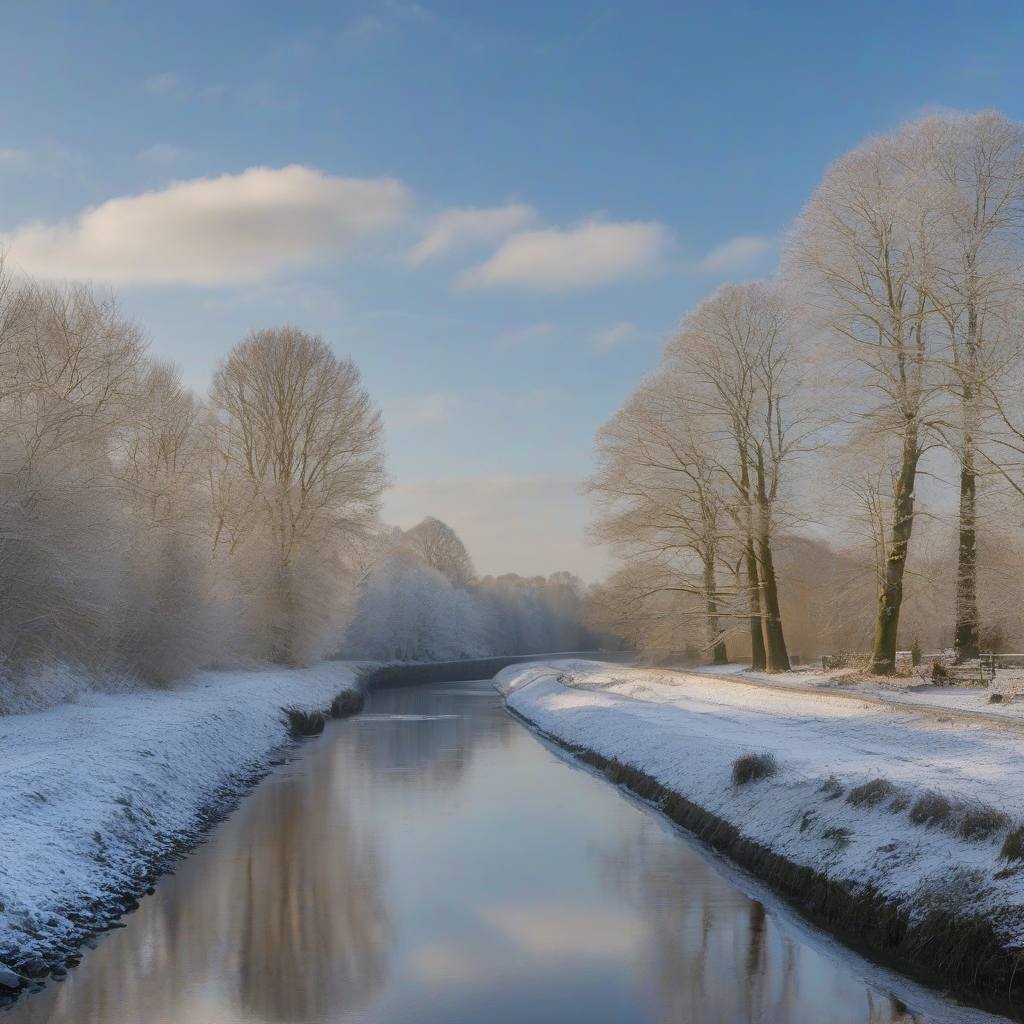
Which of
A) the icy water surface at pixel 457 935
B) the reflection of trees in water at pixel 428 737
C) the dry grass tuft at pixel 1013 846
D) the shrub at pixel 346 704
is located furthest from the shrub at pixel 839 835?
the shrub at pixel 346 704

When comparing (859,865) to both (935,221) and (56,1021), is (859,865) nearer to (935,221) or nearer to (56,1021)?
(56,1021)

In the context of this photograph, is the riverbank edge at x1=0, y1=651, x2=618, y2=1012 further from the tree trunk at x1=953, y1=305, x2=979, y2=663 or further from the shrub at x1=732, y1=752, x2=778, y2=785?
the tree trunk at x1=953, y1=305, x2=979, y2=663

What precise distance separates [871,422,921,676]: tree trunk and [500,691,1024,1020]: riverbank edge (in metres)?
13.4

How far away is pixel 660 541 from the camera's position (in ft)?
123

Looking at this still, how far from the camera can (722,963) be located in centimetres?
935

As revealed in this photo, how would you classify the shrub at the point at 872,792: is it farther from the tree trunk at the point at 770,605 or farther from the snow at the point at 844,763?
the tree trunk at the point at 770,605

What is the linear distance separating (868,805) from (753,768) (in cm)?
335

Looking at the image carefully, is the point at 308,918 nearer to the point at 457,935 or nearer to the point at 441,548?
the point at 457,935

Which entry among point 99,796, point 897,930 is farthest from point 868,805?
point 99,796

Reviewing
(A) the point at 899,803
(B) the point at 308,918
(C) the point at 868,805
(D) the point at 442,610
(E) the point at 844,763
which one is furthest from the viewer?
(D) the point at 442,610

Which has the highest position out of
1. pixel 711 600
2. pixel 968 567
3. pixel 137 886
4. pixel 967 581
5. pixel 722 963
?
pixel 968 567

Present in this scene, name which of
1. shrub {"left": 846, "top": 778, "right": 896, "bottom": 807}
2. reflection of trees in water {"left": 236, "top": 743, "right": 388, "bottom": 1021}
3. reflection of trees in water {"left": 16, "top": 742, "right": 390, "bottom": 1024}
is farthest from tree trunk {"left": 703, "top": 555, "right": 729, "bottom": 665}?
reflection of trees in water {"left": 16, "top": 742, "right": 390, "bottom": 1024}

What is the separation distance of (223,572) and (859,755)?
24708 millimetres

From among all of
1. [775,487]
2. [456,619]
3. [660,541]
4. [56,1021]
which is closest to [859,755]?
[56,1021]
